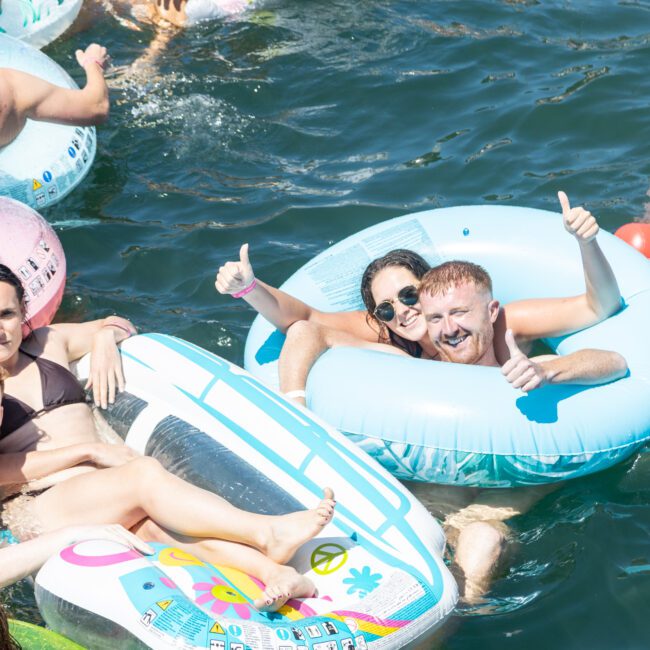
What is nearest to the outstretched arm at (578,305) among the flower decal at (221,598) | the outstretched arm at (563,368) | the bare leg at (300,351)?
the outstretched arm at (563,368)

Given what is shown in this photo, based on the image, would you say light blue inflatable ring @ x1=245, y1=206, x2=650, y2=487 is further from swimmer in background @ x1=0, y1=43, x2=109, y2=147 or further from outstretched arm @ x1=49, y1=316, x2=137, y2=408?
swimmer in background @ x1=0, y1=43, x2=109, y2=147

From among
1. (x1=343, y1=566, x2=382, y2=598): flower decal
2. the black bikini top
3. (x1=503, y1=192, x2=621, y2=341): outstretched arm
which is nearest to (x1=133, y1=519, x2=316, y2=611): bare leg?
(x1=343, y1=566, x2=382, y2=598): flower decal

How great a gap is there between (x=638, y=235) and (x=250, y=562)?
2980 millimetres

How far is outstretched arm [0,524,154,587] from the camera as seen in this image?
3324 millimetres

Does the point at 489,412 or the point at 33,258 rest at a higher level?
the point at 33,258

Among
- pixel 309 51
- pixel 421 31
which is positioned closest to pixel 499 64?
pixel 421 31

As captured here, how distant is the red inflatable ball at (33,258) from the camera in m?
4.79

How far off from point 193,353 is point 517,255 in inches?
61.8

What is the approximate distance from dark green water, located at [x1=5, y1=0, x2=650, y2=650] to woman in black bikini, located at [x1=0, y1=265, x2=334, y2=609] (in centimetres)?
126

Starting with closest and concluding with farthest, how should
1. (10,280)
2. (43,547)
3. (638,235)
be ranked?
(43,547), (10,280), (638,235)

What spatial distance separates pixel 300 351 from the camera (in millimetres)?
4426

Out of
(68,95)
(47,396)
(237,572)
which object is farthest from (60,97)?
(237,572)

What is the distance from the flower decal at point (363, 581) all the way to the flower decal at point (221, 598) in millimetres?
352

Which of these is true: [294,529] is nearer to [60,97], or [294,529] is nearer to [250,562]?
[250,562]
